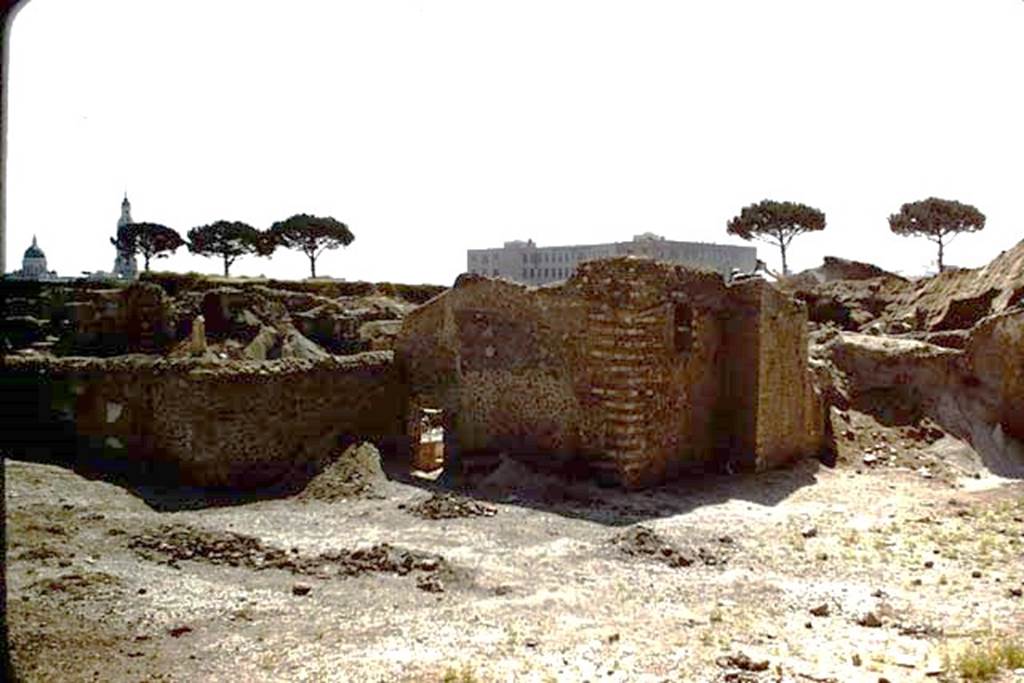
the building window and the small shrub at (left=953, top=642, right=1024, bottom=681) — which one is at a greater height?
the building window

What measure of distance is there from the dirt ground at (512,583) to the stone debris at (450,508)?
4 centimetres

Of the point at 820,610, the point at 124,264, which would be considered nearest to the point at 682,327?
the point at 820,610

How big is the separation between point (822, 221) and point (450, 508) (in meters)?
45.4

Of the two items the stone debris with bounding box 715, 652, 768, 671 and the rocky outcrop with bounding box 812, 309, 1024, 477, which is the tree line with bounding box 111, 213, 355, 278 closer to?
the rocky outcrop with bounding box 812, 309, 1024, 477

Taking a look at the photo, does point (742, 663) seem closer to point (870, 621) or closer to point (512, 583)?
point (870, 621)

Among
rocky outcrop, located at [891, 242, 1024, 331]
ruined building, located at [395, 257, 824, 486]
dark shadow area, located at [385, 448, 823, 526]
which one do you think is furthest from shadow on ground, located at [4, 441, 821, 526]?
rocky outcrop, located at [891, 242, 1024, 331]

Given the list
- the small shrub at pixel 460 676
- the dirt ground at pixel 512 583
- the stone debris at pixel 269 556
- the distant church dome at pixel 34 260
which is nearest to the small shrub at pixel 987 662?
the dirt ground at pixel 512 583

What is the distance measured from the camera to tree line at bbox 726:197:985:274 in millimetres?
48406

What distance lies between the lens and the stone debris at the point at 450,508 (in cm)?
1254

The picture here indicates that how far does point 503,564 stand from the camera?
10.2m

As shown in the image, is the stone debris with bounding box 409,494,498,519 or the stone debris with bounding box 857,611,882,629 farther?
the stone debris with bounding box 409,494,498,519

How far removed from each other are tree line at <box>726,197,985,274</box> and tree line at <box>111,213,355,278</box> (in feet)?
90.9

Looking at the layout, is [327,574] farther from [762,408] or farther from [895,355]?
[895,355]

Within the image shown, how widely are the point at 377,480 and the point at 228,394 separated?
9.58 ft
